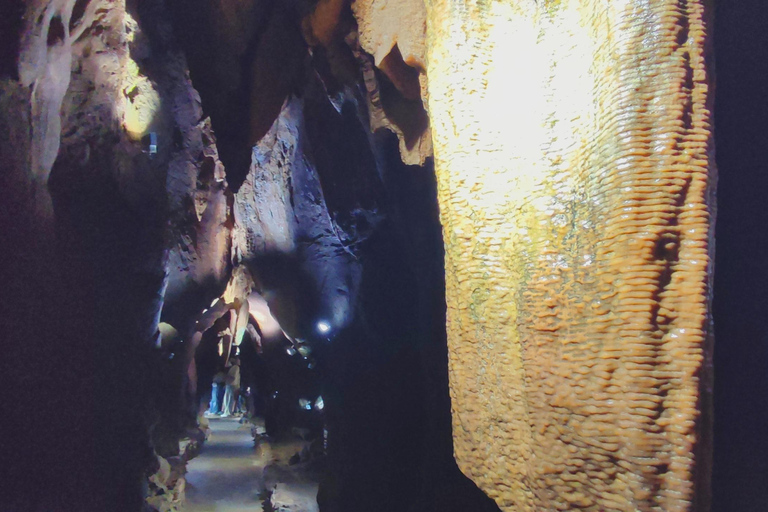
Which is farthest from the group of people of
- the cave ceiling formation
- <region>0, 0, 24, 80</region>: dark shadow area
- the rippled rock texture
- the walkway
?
the rippled rock texture

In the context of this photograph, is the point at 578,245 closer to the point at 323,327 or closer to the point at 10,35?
the point at 10,35

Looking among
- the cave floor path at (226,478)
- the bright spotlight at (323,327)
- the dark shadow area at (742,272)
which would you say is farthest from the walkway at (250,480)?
the dark shadow area at (742,272)

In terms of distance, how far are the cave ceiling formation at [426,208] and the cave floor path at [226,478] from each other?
5.08 feet

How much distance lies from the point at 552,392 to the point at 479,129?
139cm

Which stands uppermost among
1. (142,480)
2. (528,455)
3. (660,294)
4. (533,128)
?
(533,128)

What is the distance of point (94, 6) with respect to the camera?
171 inches

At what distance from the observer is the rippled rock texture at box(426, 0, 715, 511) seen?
1854mm

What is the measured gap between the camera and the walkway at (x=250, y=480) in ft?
25.7

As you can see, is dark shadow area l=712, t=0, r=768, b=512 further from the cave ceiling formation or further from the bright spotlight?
the bright spotlight

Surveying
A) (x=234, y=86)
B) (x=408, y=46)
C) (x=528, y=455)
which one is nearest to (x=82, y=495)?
(x=528, y=455)

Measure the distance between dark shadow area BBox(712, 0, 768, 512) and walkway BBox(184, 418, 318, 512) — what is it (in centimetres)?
634

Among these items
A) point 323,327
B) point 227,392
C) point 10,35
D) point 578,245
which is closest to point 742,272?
point 578,245

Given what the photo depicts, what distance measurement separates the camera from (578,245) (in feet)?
7.23

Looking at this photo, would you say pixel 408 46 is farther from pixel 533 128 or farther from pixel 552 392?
pixel 552 392
